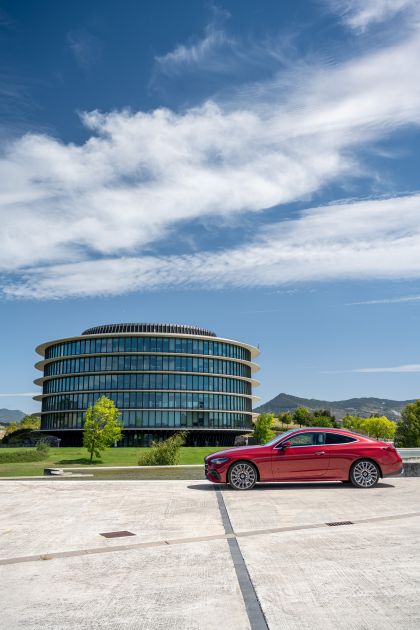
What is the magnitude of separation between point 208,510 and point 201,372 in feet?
250

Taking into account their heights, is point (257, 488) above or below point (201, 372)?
below

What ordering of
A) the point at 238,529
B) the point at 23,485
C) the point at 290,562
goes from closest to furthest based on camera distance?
the point at 290,562 → the point at 238,529 → the point at 23,485

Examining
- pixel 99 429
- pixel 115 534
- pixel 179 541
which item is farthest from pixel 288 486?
pixel 99 429

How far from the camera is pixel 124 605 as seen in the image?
4.93 metres

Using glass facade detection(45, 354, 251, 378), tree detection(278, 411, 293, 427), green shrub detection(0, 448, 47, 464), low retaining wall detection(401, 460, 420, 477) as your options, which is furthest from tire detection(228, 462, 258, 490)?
tree detection(278, 411, 293, 427)

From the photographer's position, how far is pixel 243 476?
43.7 ft

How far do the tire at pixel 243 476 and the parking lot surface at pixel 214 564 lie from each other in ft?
5.20

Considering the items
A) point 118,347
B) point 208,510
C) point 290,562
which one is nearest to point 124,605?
point 290,562

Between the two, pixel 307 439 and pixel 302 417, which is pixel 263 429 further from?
pixel 307 439

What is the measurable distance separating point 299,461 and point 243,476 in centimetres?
135

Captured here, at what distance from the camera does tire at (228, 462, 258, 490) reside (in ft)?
43.5

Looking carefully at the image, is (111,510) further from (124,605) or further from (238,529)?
(124,605)

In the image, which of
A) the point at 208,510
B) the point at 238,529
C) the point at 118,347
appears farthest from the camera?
the point at 118,347

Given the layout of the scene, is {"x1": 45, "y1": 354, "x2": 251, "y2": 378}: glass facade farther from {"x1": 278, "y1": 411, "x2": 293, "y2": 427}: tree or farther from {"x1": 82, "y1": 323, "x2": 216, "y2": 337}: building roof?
{"x1": 278, "y1": 411, "x2": 293, "y2": 427}: tree
